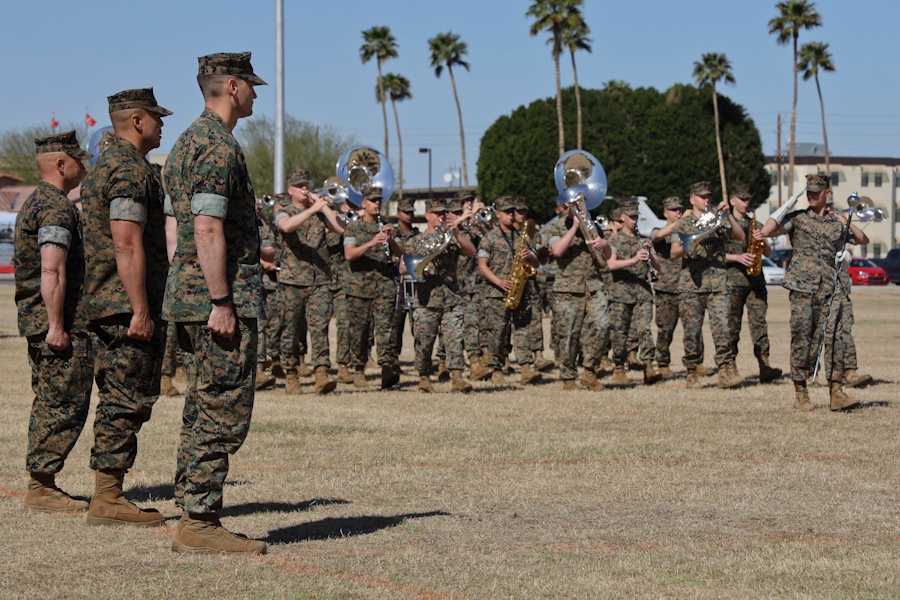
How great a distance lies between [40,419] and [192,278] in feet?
6.52

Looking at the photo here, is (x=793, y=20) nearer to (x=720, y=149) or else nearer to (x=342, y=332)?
(x=720, y=149)

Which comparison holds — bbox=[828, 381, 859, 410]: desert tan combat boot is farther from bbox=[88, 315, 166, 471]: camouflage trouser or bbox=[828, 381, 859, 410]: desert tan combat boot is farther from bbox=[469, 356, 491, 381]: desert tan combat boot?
bbox=[88, 315, 166, 471]: camouflage trouser

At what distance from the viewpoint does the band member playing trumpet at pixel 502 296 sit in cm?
1566

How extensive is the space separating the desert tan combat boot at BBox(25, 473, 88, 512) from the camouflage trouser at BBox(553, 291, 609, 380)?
7889mm

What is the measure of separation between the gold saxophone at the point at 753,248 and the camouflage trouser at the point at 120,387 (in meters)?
9.09

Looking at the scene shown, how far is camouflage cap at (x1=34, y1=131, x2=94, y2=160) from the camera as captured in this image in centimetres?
798

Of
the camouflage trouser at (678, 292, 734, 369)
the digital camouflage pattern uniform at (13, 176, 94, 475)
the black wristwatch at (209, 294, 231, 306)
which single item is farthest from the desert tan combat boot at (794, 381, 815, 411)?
the black wristwatch at (209, 294, 231, 306)

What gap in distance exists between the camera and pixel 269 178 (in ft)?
260

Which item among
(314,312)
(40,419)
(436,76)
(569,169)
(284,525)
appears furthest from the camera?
(436,76)

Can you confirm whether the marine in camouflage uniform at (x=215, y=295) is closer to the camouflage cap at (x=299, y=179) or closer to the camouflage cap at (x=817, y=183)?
the camouflage cap at (x=817, y=183)

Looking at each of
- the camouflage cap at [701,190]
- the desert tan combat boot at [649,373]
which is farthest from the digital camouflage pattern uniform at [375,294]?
the camouflage cap at [701,190]

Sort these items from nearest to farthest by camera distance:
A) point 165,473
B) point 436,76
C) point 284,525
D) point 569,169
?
point 284,525 → point 165,473 → point 569,169 → point 436,76

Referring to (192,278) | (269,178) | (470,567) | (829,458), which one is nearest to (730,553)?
(470,567)

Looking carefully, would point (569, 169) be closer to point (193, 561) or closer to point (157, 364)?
point (157, 364)
